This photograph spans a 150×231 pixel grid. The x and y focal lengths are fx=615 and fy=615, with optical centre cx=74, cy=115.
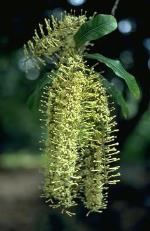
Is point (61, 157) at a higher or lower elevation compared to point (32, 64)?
lower

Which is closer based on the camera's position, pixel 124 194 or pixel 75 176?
pixel 75 176

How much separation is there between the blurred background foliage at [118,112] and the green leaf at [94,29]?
0.15 metres

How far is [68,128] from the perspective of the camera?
1.42 m

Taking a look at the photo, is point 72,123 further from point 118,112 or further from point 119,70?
point 118,112

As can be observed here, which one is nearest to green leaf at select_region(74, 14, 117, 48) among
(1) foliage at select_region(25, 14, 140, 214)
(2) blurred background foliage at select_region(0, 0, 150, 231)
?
(1) foliage at select_region(25, 14, 140, 214)

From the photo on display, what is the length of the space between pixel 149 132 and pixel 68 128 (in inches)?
365

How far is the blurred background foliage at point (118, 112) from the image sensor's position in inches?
129

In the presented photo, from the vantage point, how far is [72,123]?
142cm

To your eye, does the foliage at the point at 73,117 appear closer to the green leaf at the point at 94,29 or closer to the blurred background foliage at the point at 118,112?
the green leaf at the point at 94,29

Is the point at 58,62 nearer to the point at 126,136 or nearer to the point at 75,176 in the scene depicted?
the point at 75,176

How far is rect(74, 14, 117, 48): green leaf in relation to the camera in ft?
4.98

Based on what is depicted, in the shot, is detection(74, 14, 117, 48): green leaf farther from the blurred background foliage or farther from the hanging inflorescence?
the blurred background foliage

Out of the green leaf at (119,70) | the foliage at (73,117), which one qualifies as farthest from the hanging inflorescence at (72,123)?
the green leaf at (119,70)

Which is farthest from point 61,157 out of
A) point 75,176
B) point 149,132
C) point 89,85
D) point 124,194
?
point 149,132
